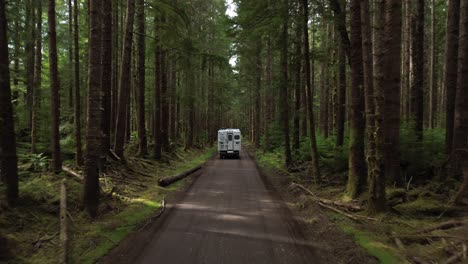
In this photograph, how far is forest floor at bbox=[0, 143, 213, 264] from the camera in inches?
222

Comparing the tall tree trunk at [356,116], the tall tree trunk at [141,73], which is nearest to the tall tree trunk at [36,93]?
the tall tree trunk at [141,73]

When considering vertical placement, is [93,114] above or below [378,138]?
above

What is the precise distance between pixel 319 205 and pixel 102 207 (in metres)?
5.76

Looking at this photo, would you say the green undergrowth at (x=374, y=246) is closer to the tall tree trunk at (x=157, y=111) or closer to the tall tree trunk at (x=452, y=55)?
the tall tree trunk at (x=452, y=55)

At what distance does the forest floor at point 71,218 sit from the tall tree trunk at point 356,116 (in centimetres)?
567

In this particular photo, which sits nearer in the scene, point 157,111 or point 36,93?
point 36,93

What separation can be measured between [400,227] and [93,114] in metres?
7.40

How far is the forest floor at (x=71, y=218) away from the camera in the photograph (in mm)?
5637

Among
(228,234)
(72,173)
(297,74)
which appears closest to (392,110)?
(228,234)

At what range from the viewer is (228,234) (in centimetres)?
672

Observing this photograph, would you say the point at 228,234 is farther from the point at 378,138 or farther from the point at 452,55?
the point at 452,55

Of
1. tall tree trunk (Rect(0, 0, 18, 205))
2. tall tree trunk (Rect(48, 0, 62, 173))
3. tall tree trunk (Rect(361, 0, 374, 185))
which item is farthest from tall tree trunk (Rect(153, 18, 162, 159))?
tall tree trunk (Rect(361, 0, 374, 185))

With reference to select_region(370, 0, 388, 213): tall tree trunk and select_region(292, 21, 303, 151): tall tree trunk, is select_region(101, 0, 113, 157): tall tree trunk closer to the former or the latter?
select_region(292, 21, 303, 151): tall tree trunk

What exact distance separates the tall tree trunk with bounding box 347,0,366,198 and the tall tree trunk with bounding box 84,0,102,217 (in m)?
6.87
